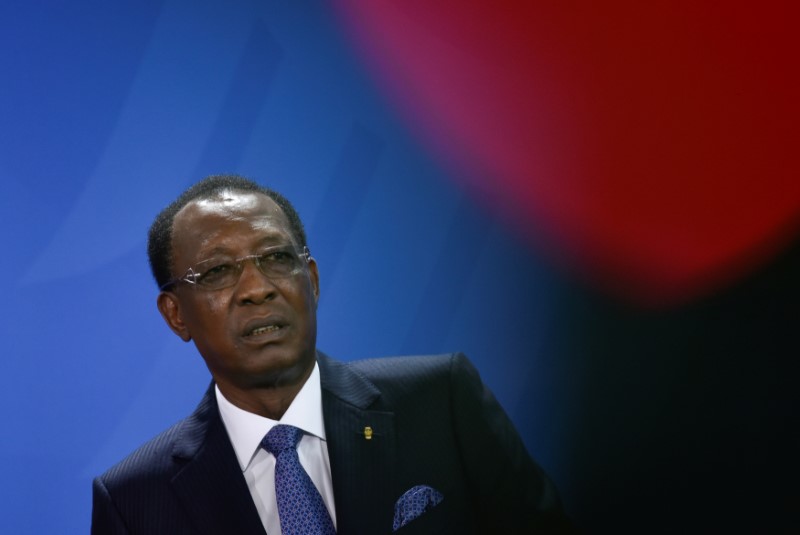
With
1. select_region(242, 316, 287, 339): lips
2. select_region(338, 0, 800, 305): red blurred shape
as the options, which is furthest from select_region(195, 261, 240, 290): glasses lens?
select_region(338, 0, 800, 305): red blurred shape

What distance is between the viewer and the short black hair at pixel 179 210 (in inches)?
82.5

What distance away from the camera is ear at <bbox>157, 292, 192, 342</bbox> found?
2.12m

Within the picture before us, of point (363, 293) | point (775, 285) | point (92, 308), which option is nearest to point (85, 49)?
point (92, 308)

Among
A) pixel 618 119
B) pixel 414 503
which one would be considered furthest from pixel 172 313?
pixel 618 119

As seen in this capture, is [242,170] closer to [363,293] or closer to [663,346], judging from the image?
[363,293]

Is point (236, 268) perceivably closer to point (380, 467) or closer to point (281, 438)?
point (281, 438)

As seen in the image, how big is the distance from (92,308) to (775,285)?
1.86 m

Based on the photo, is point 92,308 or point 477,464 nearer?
point 477,464

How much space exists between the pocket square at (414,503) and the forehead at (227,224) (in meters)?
0.67

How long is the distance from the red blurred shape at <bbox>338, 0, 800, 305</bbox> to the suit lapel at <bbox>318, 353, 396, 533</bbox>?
77cm

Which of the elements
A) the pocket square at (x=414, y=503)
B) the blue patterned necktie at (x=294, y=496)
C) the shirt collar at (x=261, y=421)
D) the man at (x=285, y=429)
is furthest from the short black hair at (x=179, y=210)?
the pocket square at (x=414, y=503)

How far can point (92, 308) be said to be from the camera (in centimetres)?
230

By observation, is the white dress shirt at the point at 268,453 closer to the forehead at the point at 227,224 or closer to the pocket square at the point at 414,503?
the pocket square at the point at 414,503

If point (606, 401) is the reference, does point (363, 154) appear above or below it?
above
